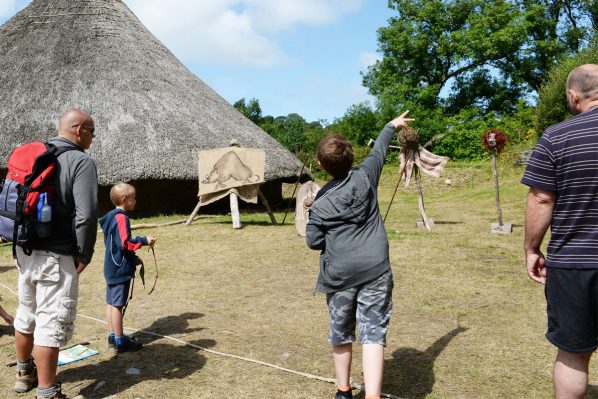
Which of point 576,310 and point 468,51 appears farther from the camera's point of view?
point 468,51

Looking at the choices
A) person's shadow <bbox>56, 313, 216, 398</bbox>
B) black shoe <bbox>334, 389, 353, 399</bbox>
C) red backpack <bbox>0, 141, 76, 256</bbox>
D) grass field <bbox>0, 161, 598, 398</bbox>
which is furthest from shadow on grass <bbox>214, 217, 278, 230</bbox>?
black shoe <bbox>334, 389, 353, 399</bbox>

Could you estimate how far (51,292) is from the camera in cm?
339

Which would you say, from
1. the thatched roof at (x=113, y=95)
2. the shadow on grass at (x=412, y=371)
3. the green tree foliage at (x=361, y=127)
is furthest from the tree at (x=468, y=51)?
the shadow on grass at (x=412, y=371)

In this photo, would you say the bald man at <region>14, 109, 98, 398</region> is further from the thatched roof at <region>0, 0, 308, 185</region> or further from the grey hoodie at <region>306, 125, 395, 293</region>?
the thatched roof at <region>0, 0, 308, 185</region>

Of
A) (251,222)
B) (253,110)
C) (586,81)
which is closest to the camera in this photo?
(586,81)

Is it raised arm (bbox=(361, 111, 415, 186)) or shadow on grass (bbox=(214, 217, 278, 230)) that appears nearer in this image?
raised arm (bbox=(361, 111, 415, 186))

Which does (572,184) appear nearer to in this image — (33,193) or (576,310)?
(576,310)

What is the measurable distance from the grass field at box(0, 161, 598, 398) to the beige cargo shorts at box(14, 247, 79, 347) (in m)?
0.58

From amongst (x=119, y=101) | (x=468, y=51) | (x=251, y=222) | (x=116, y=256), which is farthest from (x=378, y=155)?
(x=468, y=51)

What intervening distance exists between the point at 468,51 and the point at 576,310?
95.4ft

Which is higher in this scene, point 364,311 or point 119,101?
point 119,101

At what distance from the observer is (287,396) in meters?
3.64

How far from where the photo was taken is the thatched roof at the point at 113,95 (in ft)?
41.6

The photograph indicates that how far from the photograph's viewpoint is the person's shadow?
12.6 feet
